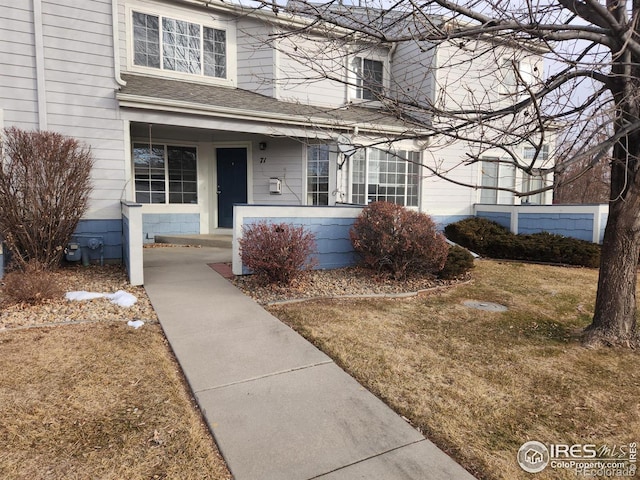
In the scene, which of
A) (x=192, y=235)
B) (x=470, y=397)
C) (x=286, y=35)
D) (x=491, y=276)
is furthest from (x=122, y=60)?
(x=470, y=397)

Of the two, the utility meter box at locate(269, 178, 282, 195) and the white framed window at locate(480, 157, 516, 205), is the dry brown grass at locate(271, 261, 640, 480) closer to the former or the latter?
the utility meter box at locate(269, 178, 282, 195)

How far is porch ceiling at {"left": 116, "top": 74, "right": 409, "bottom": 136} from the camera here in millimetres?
7466

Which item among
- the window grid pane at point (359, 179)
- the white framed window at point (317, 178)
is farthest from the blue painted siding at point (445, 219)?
the white framed window at point (317, 178)

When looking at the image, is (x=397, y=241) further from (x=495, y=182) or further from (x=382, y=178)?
(x=495, y=182)

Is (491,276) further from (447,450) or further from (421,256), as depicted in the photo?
(447,450)

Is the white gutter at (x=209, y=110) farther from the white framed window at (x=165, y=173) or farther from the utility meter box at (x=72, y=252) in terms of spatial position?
the utility meter box at (x=72, y=252)

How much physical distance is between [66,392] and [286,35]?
3392 mm

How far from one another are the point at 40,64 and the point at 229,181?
4.96m

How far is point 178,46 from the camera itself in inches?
392

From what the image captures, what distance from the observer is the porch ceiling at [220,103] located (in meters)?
7.47

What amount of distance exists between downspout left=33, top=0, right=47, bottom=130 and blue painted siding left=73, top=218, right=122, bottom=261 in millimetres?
1787

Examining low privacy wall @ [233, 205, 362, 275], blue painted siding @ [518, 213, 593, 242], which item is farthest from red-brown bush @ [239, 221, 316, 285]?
blue painted siding @ [518, 213, 593, 242]

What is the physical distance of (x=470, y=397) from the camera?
3.09m

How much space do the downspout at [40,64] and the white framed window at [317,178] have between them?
18.7 feet
